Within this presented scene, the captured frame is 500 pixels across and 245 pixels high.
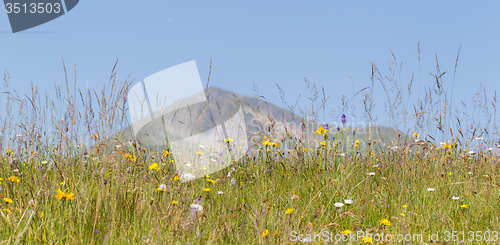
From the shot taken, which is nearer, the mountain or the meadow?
the meadow

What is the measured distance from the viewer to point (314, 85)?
3.26 meters

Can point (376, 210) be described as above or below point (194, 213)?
below

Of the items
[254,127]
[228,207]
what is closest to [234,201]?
[228,207]

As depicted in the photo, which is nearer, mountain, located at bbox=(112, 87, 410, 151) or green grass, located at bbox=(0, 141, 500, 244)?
green grass, located at bbox=(0, 141, 500, 244)

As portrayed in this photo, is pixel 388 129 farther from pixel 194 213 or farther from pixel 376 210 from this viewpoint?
pixel 194 213

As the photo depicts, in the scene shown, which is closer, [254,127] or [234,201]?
[234,201]

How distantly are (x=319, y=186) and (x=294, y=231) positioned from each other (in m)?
0.86

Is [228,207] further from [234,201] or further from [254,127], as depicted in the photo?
[254,127]

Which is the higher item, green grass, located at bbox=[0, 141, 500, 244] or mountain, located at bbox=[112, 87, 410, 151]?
mountain, located at bbox=[112, 87, 410, 151]

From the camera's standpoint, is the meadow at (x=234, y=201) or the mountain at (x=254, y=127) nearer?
the meadow at (x=234, y=201)

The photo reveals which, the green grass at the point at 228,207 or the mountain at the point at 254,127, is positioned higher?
the mountain at the point at 254,127

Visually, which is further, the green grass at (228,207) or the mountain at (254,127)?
the mountain at (254,127)

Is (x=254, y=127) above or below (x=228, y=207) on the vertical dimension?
above

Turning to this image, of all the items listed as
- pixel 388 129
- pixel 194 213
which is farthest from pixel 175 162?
pixel 388 129
